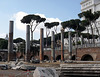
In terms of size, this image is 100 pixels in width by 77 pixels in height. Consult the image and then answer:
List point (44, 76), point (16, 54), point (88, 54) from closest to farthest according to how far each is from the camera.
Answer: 1. point (44, 76)
2. point (88, 54)
3. point (16, 54)

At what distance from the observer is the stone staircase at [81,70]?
4.75 meters

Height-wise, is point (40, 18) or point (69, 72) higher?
point (40, 18)

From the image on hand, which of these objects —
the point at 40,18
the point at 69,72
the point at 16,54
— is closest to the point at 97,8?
the point at 40,18

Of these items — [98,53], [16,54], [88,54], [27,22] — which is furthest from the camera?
[16,54]

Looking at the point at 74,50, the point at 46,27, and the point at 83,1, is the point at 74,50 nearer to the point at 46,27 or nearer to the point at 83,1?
the point at 46,27

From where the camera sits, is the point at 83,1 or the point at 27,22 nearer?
the point at 27,22

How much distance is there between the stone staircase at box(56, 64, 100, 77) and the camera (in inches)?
187

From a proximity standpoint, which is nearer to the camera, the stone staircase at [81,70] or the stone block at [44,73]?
the stone block at [44,73]

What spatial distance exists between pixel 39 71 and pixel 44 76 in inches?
9.1

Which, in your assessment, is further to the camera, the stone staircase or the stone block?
the stone staircase

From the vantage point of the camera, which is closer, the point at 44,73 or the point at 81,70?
the point at 44,73

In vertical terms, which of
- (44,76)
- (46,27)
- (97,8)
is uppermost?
(97,8)

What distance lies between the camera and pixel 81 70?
493 centimetres

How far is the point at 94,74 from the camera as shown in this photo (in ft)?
15.6
